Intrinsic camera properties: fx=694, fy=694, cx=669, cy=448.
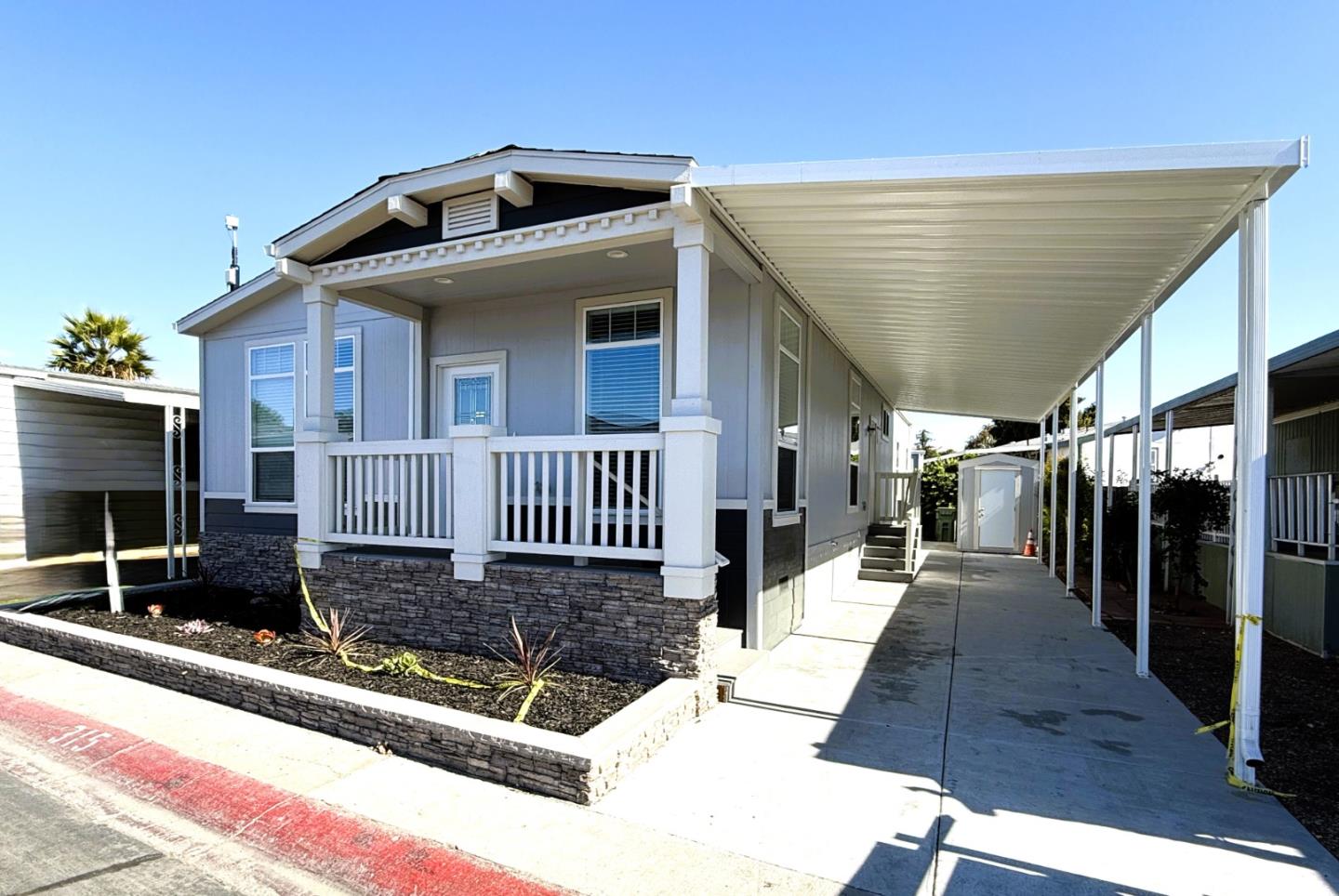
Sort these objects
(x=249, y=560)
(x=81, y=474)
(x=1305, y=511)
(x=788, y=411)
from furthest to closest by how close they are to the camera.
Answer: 1. (x=81, y=474)
2. (x=249, y=560)
3. (x=1305, y=511)
4. (x=788, y=411)

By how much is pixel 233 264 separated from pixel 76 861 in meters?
10.8

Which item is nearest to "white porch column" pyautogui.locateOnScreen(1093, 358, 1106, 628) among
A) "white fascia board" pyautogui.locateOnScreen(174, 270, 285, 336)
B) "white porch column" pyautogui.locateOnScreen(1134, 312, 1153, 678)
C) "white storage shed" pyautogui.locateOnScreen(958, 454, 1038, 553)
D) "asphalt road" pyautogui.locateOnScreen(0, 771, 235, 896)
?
"white porch column" pyautogui.locateOnScreen(1134, 312, 1153, 678)

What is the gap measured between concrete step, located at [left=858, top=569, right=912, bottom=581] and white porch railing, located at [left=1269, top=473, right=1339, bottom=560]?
4691mm

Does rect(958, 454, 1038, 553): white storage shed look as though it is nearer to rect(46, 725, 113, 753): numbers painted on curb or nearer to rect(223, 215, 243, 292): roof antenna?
rect(223, 215, 243, 292): roof antenna

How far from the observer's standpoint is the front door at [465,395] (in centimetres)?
732

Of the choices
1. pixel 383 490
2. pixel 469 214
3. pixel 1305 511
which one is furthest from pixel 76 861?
pixel 1305 511

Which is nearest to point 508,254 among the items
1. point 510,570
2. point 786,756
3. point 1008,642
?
point 510,570

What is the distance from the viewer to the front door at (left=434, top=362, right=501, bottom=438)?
7316 mm

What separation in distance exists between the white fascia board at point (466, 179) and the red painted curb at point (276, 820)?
397cm

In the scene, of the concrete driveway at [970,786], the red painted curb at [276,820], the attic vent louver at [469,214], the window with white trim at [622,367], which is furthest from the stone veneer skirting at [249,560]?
the concrete driveway at [970,786]

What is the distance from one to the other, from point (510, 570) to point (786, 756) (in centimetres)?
239

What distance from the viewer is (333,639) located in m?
5.45

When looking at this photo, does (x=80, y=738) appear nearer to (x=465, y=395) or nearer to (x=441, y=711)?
(x=441, y=711)

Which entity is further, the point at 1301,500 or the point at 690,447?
the point at 1301,500
